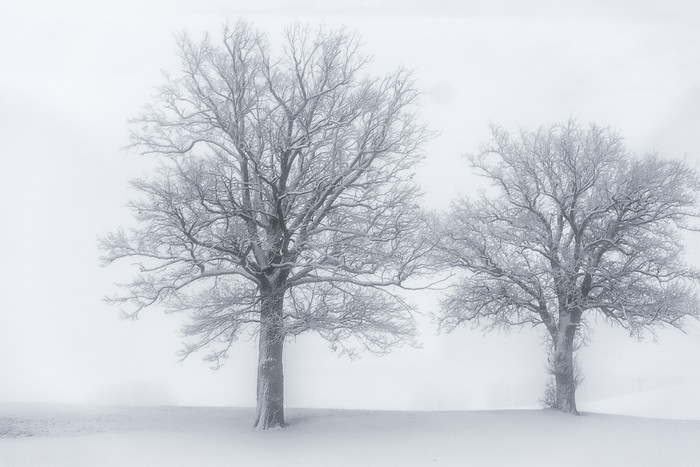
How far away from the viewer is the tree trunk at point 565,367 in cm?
1836

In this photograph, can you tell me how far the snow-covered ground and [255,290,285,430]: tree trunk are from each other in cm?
47

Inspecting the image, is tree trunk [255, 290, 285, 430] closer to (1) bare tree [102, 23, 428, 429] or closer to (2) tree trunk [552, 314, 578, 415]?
(1) bare tree [102, 23, 428, 429]

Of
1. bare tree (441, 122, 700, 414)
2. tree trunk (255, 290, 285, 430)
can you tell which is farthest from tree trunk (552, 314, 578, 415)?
tree trunk (255, 290, 285, 430)

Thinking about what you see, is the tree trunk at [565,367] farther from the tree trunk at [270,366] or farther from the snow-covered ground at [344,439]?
the tree trunk at [270,366]

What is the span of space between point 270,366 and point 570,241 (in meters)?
9.52

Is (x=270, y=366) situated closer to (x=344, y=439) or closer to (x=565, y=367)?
(x=344, y=439)

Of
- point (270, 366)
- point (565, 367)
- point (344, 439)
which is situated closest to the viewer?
point (344, 439)

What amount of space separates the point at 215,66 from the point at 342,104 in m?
3.18

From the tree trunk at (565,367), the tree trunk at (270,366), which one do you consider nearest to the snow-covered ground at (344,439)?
the tree trunk at (270,366)

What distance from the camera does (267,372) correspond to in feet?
50.4

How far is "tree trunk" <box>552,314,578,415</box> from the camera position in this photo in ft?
60.2

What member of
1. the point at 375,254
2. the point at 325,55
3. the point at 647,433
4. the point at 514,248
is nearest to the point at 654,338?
the point at 647,433

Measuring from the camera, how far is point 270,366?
15375 mm

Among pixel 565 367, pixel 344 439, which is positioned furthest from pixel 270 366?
pixel 565 367
